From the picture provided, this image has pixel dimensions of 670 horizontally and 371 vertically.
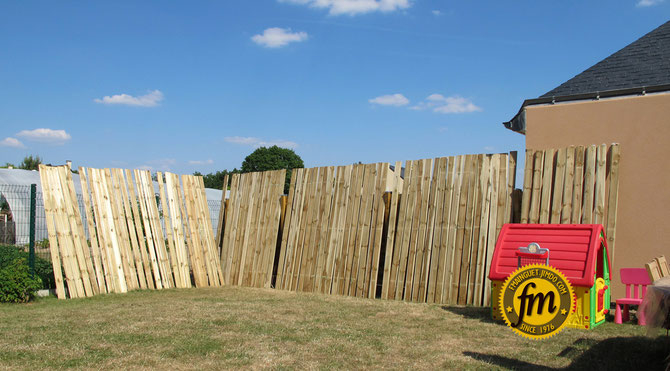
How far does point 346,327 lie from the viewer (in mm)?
5820

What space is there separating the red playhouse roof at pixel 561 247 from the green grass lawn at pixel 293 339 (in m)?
0.62

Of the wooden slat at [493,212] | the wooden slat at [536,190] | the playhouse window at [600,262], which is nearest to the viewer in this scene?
the playhouse window at [600,262]

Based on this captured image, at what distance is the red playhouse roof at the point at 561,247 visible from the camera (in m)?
5.26

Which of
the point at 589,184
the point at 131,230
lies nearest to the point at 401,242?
the point at 589,184

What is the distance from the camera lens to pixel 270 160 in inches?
1761

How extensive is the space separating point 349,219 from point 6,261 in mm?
5596

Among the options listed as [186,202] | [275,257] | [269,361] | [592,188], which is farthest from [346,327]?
[186,202]

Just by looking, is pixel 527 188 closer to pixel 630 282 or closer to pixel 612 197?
pixel 612 197

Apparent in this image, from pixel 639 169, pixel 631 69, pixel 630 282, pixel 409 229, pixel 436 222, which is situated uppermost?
pixel 631 69

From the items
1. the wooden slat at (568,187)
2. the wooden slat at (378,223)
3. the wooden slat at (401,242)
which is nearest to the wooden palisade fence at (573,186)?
the wooden slat at (568,187)

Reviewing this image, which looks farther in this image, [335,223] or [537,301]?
[335,223]

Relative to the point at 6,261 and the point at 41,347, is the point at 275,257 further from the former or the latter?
the point at 41,347

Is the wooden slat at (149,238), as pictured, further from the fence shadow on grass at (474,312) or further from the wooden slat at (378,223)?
the fence shadow on grass at (474,312)

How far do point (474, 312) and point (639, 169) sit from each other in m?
2.83
